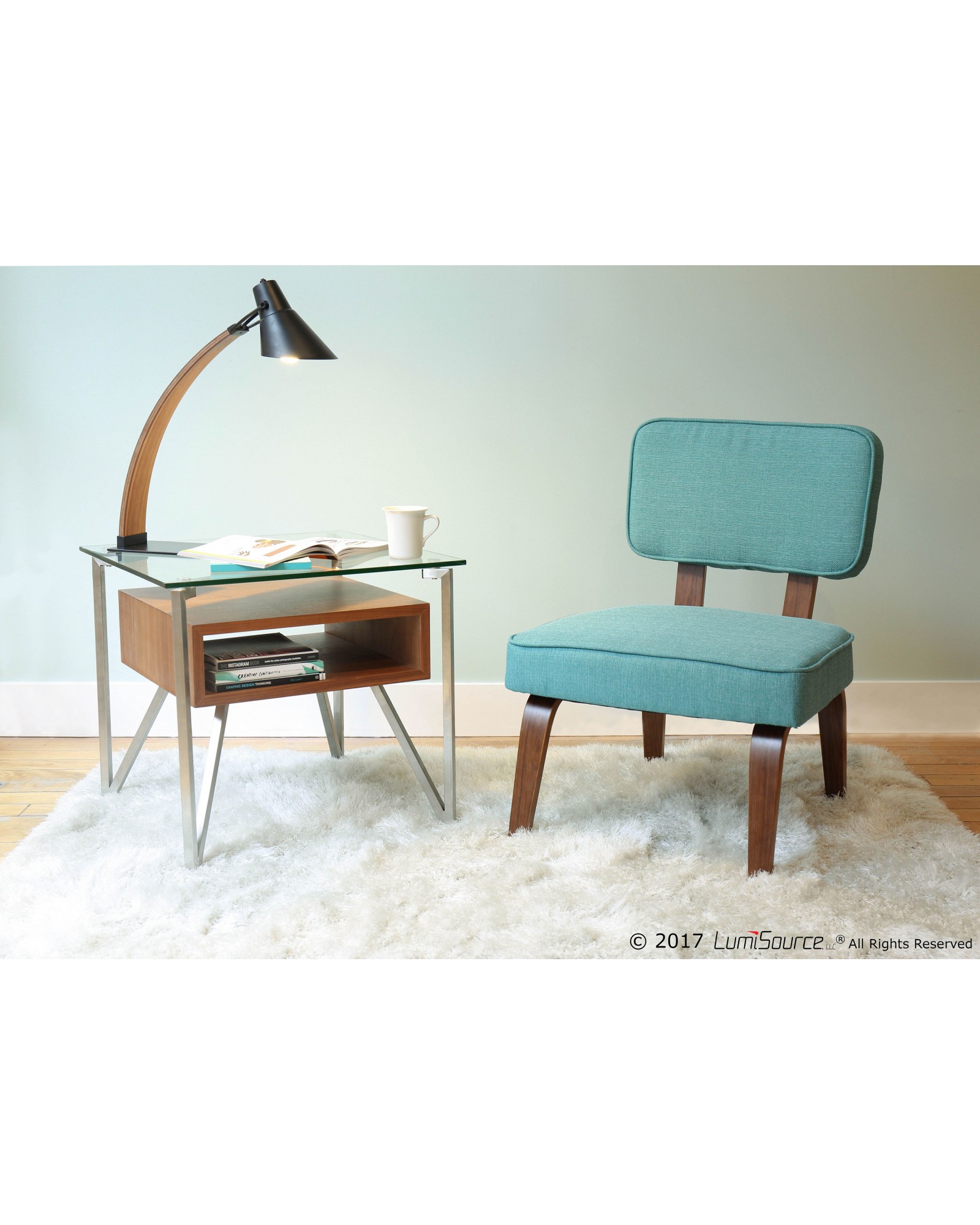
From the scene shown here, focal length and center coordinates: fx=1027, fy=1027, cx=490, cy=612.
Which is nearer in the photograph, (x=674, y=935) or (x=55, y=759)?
(x=674, y=935)

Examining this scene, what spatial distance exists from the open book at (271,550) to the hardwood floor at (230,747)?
0.72 meters

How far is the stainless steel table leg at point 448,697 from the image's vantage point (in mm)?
2137

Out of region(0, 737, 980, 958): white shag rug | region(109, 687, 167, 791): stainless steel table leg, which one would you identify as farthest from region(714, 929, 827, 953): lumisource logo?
region(109, 687, 167, 791): stainless steel table leg

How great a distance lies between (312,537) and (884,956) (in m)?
1.49

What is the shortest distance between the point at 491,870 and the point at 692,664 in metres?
0.54

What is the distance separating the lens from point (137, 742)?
2.37m

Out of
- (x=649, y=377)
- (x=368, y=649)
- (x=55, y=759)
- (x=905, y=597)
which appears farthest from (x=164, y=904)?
(x=905, y=597)

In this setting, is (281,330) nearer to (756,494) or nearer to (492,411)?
(492,411)

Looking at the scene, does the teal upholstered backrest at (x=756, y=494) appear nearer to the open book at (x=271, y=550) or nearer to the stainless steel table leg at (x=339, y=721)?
the open book at (x=271, y=550)

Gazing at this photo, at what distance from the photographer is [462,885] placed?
1883mm

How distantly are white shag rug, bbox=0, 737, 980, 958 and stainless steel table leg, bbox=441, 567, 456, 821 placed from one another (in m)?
0.06

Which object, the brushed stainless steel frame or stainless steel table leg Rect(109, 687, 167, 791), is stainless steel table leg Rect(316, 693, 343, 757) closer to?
the brushed stainless steel frame

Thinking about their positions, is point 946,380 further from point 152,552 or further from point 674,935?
point 152,552

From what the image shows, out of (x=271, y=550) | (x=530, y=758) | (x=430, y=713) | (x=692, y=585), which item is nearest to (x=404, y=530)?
(x=271, y=550)
